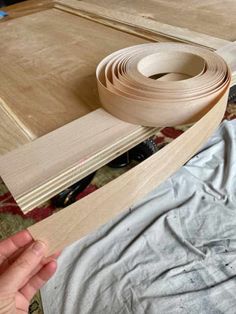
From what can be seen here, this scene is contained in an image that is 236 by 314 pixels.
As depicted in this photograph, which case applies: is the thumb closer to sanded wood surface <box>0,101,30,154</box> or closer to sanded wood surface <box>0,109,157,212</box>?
sanded wood surface <box>0,109,157,212</box>

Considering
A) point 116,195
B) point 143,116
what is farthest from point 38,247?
point 143,116

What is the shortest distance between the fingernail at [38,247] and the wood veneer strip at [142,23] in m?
0.64

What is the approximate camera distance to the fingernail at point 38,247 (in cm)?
49

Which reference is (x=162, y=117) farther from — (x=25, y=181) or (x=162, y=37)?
(x=162, y=37)

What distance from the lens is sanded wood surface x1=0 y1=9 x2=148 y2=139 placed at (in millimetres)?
664

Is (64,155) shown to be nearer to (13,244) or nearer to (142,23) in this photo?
(13,244)

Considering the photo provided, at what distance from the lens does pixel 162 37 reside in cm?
91

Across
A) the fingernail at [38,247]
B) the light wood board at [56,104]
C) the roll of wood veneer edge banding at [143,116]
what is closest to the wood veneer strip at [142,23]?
the light wood board at [56,104]

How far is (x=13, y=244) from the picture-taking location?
610 mm

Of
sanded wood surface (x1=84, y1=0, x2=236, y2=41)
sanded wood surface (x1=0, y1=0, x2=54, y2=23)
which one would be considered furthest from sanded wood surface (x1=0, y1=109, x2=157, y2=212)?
sanded wood surface (x1=0, y1=0, x2=54, y2=23)

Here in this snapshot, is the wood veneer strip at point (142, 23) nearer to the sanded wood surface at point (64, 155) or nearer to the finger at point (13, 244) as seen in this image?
the sanded wood surface at point (64, 155)

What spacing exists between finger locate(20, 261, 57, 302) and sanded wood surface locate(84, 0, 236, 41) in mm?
753

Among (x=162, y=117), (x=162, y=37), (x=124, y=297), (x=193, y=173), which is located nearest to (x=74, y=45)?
(x=162, y=37)

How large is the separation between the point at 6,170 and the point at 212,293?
1.90ft
